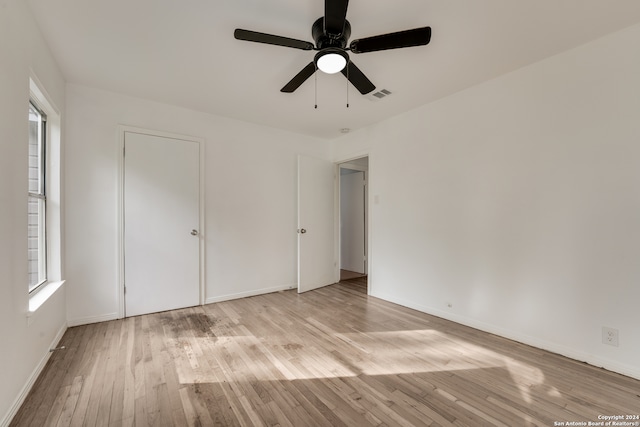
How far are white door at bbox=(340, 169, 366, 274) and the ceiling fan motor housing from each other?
3928mm

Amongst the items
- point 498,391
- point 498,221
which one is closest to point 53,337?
point 498,391

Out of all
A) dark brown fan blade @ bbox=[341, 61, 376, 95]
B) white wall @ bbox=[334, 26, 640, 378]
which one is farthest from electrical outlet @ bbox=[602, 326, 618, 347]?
dark brown fan blade @ bbox=[341, 61, 376, 95]

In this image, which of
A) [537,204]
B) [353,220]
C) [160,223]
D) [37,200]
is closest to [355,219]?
[353,220]

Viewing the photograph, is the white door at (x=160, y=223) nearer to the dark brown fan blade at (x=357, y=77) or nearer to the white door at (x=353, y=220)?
the dark brown fan blade at (x=357, y=77)

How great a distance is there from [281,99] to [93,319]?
3158mm

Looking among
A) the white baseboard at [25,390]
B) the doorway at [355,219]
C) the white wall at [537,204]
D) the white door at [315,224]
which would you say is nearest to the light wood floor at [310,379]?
the white baseboard at [25,390]

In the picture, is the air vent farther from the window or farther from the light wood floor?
the window

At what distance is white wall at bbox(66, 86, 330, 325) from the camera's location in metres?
2.84

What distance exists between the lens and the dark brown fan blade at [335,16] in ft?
4.69

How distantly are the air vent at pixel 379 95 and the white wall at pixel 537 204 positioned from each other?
24.0 inches

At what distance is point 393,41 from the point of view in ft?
5.53

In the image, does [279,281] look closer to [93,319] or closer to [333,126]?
[93,319]

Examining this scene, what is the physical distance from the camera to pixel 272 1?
1.73 m

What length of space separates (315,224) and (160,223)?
2144mm
